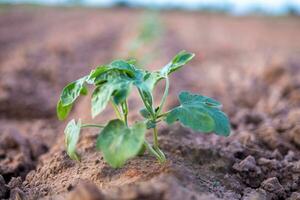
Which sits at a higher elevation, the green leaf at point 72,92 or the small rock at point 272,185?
the green leaf at point 72,92

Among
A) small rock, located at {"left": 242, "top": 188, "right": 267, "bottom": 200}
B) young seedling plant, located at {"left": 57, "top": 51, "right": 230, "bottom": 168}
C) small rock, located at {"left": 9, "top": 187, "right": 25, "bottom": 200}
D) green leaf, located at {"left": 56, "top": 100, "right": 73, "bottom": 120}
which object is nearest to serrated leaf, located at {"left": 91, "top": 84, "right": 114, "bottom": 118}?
young seedling plant, located at {"left": 57, "top": 51, "right": 230, "bottom": 168}

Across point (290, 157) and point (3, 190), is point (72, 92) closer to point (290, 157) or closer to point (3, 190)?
point (3, 190)

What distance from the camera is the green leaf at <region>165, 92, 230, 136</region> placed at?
5.79 ft

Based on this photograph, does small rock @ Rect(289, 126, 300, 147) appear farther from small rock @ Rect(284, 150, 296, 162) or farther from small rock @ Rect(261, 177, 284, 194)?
small rock @ Rect(261, 177, 284, 194)

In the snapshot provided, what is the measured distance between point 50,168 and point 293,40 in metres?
9.82

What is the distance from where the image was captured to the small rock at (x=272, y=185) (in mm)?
2061

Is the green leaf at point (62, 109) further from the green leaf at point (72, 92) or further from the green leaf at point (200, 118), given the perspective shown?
the green leaf at point (200, 118)

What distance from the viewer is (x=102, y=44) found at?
9133 millimetres

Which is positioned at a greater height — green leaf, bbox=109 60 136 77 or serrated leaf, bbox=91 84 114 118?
green leaf, bbox=109 60 136 77

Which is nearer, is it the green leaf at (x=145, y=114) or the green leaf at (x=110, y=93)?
the green leaf at (x=110, y=93)

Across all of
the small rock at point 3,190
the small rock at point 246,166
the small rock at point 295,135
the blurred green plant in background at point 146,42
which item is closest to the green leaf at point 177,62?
the small rock at point 246,166

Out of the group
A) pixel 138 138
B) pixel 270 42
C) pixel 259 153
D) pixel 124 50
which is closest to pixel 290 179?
pixel 259 153

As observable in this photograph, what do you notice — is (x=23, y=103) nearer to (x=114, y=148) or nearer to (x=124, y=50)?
(x=114, y=148)

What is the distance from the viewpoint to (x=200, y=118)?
70.5 inches
